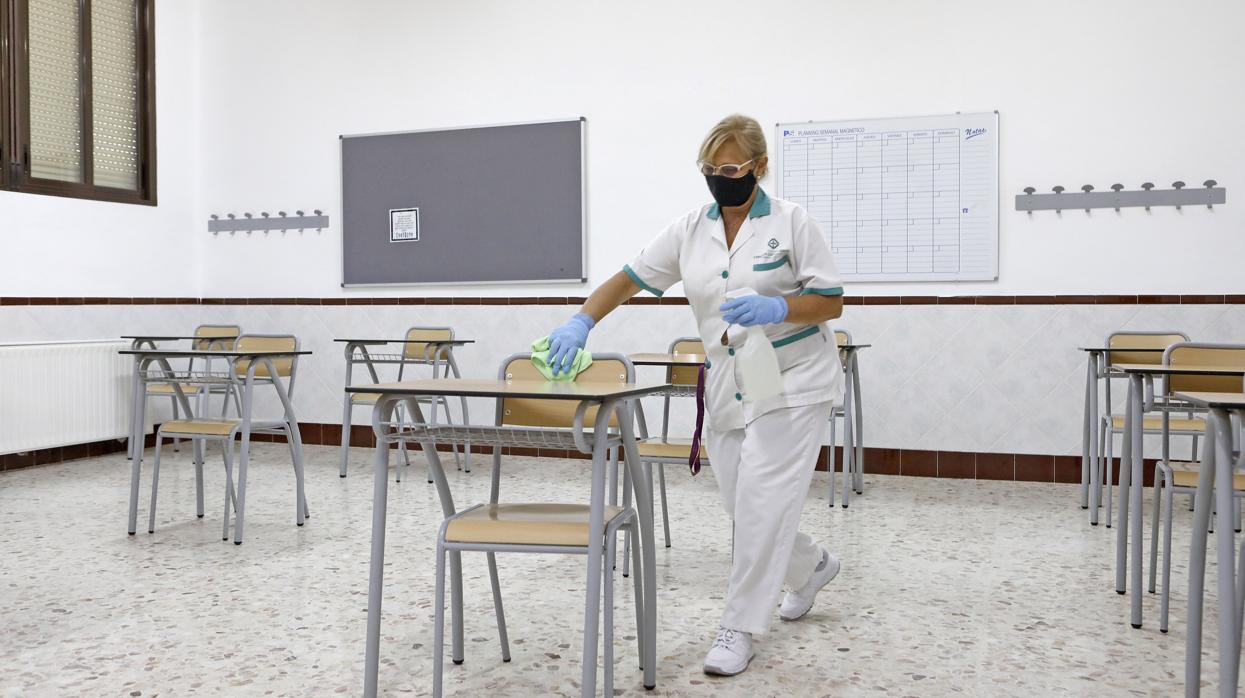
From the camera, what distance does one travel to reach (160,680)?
2.42 metres

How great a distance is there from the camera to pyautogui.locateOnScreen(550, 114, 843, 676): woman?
8.09 ft

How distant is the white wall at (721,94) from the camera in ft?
17.2

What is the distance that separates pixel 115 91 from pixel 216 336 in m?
2.00

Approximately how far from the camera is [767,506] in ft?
8.09

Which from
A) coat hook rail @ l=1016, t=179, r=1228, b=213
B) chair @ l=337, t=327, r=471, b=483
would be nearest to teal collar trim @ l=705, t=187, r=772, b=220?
chair @ l=337, t=327, r=471, b=483

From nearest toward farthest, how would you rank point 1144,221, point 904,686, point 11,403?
point 904,686 < point 1144,221 < point 11,403

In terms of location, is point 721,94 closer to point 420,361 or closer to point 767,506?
point 420,361

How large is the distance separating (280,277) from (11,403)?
1.92m

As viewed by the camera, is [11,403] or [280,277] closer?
[11,403]

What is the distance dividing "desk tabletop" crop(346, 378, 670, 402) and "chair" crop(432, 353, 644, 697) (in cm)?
10

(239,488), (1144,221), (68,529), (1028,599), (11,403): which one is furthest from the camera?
(11,403)

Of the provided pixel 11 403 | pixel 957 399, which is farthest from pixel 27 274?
pixel 957 399

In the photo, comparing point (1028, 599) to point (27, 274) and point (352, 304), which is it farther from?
point (27, 274)

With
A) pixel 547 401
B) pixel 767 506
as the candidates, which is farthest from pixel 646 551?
pixel 547 401
